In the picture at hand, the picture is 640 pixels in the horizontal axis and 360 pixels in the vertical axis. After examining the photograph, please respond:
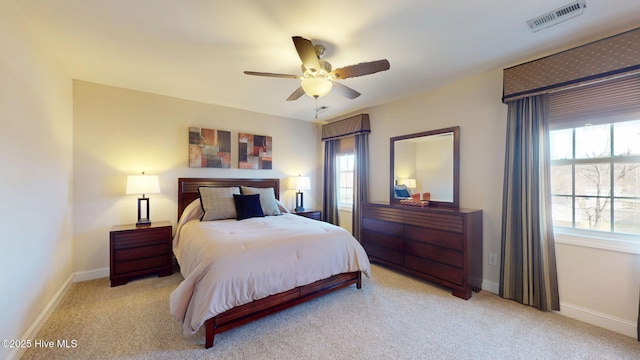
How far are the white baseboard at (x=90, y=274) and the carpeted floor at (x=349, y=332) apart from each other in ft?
1.48

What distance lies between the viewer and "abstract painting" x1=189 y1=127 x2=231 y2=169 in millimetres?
3750

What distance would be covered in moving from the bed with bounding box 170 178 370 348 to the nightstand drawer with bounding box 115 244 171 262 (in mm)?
155

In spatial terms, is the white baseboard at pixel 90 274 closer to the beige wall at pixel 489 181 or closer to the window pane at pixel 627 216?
the beige wall at pixel 489 181

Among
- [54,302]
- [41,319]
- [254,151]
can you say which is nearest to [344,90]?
[254,151]

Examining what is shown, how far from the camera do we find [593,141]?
223 cm

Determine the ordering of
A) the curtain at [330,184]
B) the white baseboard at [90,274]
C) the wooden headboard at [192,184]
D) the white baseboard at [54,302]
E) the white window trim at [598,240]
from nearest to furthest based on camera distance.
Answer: the white baseboard at [54,302]
the white window trim at [598,240]
the white baseboard at [90,274]
the wooden headboard at [192,184]
the curtain at [330,184]

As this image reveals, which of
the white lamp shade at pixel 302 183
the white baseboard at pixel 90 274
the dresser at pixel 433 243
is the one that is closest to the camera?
the dresser at pixel 433 243

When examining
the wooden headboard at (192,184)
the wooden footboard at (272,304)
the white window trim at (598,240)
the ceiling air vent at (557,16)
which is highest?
the ceiling air vent at (557,16)

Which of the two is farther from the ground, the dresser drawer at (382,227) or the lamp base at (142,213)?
the lamp base at (142,213)

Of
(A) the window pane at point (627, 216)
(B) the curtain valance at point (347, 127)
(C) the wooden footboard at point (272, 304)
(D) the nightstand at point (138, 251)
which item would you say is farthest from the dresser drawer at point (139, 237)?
(A) the window pane at point (627, 216)

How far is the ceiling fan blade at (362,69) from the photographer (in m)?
1.96

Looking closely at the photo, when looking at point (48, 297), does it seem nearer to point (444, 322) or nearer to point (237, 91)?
point (237, 91)

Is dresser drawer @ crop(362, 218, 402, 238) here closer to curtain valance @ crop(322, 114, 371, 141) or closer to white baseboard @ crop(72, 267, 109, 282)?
curtain valance @ crop(322, 114, 371, 141)

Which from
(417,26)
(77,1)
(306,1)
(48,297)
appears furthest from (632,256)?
(48,297)
